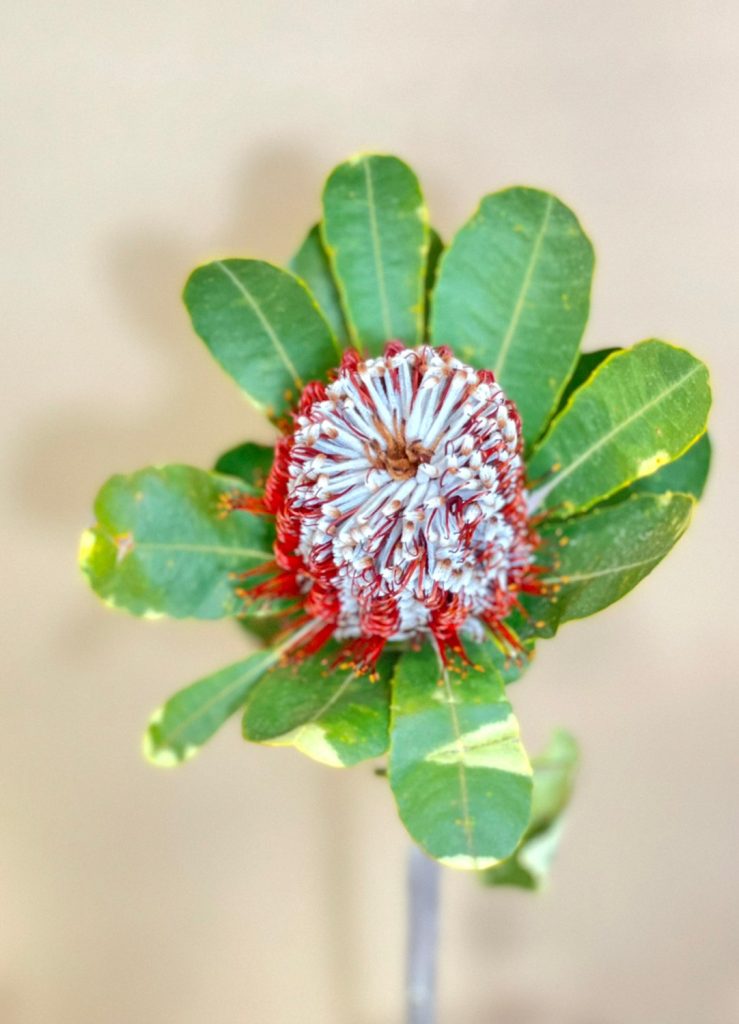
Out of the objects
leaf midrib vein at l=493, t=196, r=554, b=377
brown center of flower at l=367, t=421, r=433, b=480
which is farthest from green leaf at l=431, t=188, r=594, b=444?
brown center of flower at l=367, t=421, r=433, b=480

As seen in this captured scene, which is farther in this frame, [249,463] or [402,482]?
[249,463]

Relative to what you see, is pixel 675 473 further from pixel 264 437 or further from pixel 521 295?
pixel 264 437

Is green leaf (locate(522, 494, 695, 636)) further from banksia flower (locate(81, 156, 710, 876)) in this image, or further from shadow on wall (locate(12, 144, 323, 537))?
shadow on wall (locate(12, 144, 323, 537))

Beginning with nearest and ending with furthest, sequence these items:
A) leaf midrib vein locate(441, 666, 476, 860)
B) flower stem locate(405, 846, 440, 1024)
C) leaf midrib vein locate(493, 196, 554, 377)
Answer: leaf midrib vein locate(441, 666, 476, 860)
leaf midrib vein locate(493, 196, 554, 377)
flower stem locate(405, 846, 440, 1024)

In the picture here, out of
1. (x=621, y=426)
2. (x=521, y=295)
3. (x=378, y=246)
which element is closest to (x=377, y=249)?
(x=378, y=246)

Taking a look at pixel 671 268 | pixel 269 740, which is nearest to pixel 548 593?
pixel 269 740

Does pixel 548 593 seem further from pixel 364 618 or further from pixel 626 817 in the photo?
pixel 626 817
